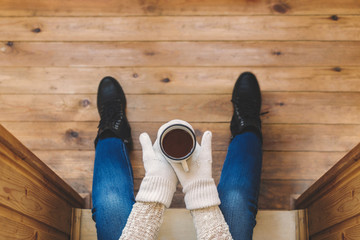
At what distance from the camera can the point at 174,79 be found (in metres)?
1.51

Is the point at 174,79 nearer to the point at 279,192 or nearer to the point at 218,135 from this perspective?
the point at 218,135

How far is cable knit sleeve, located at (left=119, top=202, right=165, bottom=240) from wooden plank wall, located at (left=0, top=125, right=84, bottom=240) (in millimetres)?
272

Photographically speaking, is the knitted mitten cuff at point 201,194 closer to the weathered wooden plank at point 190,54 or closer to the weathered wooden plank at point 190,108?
the weathered wooden plank at point 190,108

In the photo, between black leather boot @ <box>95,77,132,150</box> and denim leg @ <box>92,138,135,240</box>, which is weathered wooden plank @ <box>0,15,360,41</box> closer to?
black leather boot @ <box>95,77,132,150</box>

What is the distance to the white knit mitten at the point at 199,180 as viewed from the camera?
1.05 meters

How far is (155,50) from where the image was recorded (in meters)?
1.53

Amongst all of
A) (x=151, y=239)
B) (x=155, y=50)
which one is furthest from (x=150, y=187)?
(x=155, y=50)

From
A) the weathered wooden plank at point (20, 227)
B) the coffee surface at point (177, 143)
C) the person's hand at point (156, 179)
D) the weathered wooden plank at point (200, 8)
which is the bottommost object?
the weathered wooden plank at point (20, 227)

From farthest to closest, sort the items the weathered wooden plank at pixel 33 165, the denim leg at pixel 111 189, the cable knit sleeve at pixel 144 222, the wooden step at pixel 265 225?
the wooden step at pixel 265 225 < the denim leg at pixel 111 189 < the cable knit sleeve at pixel 144 222 < the weathered wooden plank at pixel 33 165

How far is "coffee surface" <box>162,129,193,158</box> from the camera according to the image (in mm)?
1071

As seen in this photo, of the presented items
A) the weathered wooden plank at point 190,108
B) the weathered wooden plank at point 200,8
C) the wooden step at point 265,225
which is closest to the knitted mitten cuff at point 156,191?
the wooden step at point 265,225

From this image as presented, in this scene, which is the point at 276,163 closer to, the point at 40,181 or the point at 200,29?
the point at 200,29

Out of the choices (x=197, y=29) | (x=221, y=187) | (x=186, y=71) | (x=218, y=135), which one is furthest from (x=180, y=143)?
(x=197, y=29)

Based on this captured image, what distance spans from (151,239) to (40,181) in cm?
38
